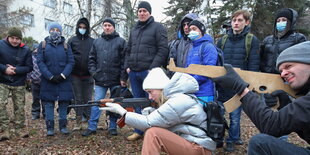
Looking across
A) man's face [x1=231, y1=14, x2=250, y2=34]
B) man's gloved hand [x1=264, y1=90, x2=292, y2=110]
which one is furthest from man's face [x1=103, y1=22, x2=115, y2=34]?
man's gloved hand [x1=264, y1=90, x2=292, y2=110]

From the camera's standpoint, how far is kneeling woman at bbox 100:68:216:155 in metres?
2.50

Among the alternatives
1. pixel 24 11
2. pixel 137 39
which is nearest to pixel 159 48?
pixel 137 39

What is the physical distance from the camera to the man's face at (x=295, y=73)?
→ 190 centimetres

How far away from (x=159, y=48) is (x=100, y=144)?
2.06m

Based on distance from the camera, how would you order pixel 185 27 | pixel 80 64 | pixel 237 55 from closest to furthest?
pixel 237 55, pixel 185 27, pixel 80 64

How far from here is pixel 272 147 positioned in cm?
195

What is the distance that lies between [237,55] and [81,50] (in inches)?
127

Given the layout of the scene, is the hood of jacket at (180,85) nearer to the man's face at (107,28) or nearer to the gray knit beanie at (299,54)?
the gray knit beanie at (299,54)

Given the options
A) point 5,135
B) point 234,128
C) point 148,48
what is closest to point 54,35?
point 148,48

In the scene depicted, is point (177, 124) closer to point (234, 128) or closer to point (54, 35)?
point (234, 128)

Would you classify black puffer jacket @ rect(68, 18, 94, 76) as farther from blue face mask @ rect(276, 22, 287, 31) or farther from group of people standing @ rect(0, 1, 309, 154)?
blue face mask @ rect(276, 22, 287, 31)

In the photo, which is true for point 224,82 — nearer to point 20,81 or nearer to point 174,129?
point 174,129

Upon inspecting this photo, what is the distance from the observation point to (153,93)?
295 centimetres

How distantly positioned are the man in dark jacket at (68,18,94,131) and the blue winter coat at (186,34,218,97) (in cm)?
253
